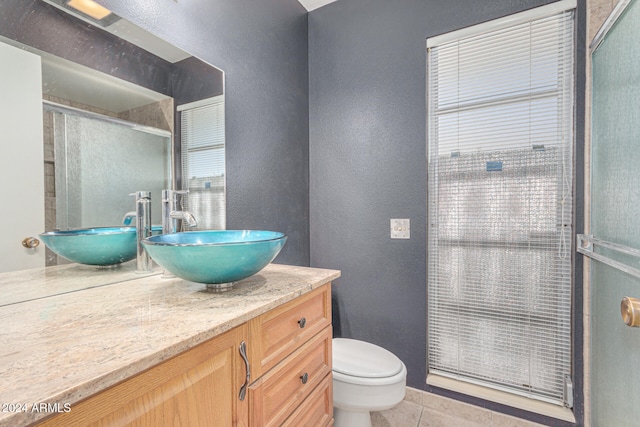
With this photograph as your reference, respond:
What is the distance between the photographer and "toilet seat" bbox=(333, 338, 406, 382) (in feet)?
4.50

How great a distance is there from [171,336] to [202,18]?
1.39 metres

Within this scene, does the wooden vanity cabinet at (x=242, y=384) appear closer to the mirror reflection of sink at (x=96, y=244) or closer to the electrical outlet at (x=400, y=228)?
the mirror reflection of sink at (x=96, y=244)

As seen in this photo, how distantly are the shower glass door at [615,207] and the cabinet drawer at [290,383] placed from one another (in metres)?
1.03

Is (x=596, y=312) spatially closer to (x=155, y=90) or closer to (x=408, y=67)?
(x=408, y=67)

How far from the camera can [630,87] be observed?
1052 millimetres

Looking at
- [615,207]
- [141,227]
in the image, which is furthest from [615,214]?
[141,227]

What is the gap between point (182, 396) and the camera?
1.96ft

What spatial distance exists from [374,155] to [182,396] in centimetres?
161

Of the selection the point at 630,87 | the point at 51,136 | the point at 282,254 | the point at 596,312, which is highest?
the point at 630,87

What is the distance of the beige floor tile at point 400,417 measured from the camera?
5.49ft

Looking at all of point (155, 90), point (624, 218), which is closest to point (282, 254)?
point (155, 90)

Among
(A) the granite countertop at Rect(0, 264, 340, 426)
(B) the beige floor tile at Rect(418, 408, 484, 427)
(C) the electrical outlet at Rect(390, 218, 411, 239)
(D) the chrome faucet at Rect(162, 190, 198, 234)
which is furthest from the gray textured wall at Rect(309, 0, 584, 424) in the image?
(D) the chrome faucet at Rect(162, 190, 198, 234)

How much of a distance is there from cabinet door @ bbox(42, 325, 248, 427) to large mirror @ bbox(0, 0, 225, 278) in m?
0.63

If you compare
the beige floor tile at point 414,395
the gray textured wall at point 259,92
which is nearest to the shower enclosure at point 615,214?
the beige floor tile at point 414,395
